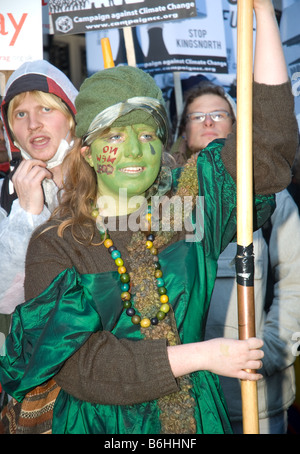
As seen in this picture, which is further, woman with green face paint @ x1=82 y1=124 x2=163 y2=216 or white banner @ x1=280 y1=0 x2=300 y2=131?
white banner @ x1=280 y1=0 x2=300 y2=131

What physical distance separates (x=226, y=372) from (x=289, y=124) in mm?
814

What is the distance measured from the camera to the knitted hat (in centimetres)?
201

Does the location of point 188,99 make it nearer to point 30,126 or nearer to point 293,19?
point 293,19

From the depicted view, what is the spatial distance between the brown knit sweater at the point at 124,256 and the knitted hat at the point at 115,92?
335 millimetres

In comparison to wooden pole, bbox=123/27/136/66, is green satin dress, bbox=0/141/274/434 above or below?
below

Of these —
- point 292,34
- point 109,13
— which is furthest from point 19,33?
point 292,34

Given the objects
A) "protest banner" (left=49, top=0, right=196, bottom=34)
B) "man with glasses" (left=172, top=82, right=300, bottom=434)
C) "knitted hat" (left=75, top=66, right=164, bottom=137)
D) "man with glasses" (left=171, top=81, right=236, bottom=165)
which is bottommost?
"man with glasses" (left=172, top=82, right=300, bottom=434)

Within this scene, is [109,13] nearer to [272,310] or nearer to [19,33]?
[19,33]

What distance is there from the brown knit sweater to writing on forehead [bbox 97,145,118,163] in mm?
288

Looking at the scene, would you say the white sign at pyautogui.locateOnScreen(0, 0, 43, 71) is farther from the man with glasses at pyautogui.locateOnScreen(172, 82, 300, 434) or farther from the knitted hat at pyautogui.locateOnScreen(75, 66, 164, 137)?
the knitted hat at pyautogui.locateOnScreen(75, 66, 164, 137)

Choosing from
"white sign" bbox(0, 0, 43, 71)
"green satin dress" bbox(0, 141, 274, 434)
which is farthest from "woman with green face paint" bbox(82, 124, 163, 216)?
"white sign" bbox(0, 0, 43, 71)
